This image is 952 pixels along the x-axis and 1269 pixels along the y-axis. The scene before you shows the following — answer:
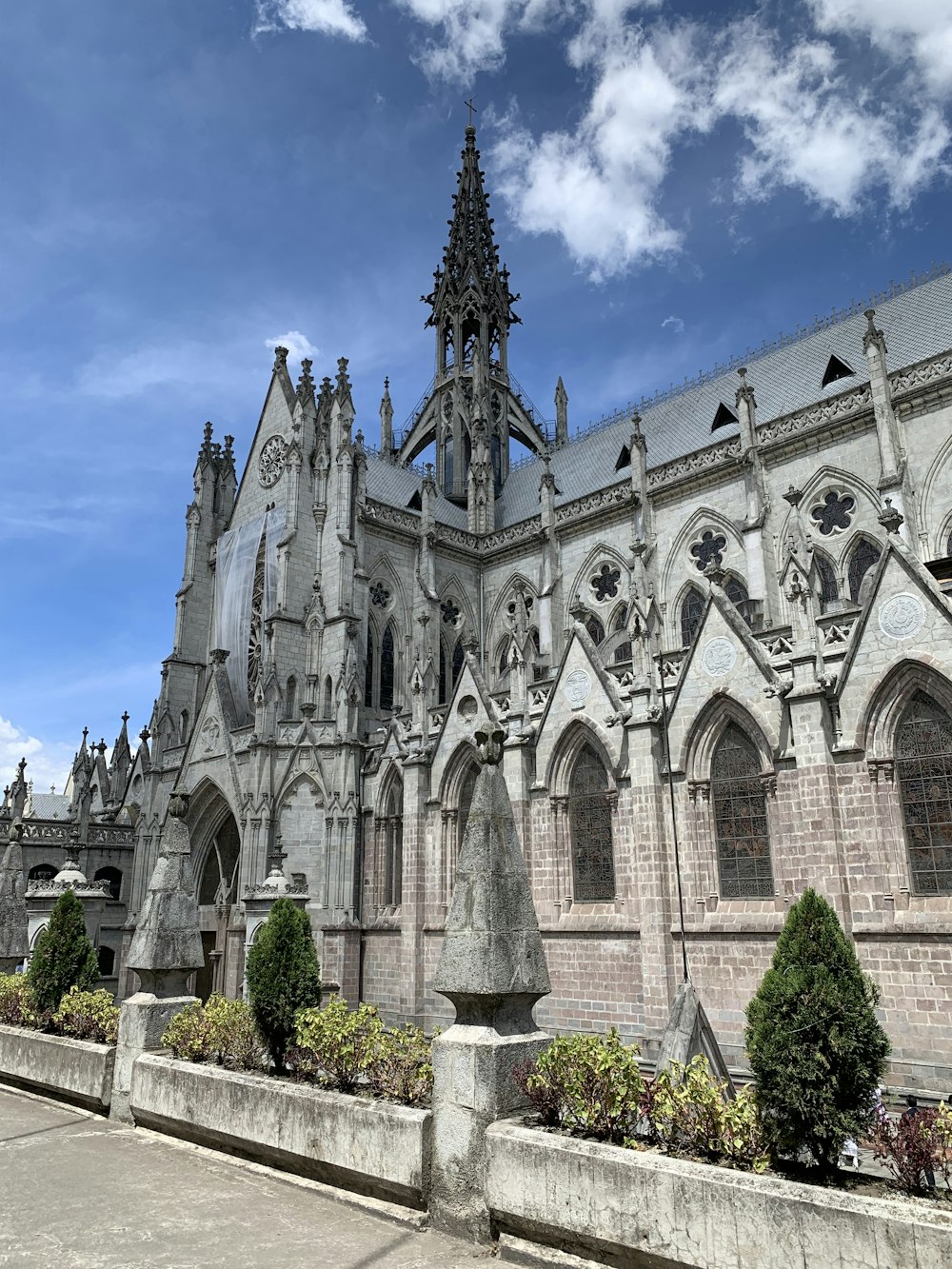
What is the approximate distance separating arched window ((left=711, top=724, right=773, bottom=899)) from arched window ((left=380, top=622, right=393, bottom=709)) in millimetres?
16142

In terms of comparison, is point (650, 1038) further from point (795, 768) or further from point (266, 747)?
point (266, 747)

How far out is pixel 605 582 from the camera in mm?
31969

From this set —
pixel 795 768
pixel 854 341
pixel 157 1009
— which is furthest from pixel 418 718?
pixel 854 341

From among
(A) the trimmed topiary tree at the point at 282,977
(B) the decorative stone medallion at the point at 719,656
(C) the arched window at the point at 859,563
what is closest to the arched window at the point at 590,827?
(B) the decorative stone medallion at the point at 719,656

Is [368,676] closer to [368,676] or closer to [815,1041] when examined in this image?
[368,676]

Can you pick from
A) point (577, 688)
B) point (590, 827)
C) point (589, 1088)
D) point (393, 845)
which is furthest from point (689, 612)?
point (589, 1088)

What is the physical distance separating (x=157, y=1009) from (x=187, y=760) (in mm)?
21785

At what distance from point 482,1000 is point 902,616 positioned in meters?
13.1

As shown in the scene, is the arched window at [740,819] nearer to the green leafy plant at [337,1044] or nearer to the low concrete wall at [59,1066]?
the green leafy plant at [337,1044]

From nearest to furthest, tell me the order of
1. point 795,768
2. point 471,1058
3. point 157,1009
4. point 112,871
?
point 471,1058
point 157,1009
point 795,768
point 112,871

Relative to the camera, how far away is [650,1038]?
1850 centimetres

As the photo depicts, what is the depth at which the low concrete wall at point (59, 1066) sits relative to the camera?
34.4ft

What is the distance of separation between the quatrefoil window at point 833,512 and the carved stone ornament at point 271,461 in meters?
19.6

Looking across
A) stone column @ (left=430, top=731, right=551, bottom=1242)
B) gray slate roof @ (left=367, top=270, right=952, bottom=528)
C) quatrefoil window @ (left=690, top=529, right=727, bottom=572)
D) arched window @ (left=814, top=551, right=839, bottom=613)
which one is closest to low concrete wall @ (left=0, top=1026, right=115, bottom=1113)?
stone column @ (left=430, top=731, right=551, bottom=1242)
